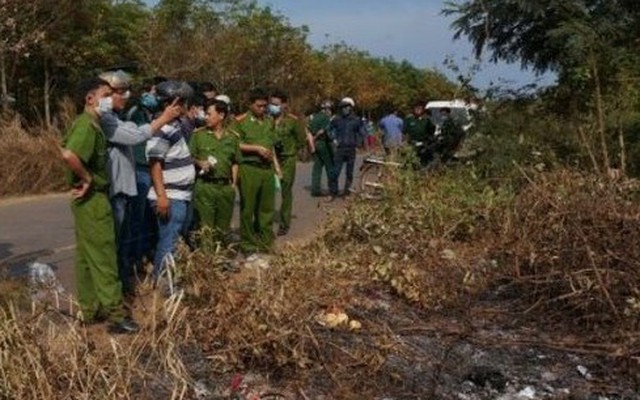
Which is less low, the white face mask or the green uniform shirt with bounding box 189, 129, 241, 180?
the white face mask

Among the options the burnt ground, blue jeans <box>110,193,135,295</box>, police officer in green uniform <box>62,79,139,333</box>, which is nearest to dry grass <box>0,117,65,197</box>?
blue jeans <box>110,193,135,295</box>

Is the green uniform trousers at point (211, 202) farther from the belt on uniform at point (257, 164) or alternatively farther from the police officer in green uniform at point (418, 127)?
the police officer in green uniform at point (418, 127)

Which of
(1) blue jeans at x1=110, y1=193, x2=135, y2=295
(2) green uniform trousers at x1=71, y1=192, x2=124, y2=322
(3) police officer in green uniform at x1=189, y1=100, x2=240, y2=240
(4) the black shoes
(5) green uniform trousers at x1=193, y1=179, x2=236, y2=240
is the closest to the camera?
(4) the black shoes

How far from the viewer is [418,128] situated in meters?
15.3

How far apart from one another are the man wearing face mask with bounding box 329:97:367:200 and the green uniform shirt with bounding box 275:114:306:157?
2780 mm

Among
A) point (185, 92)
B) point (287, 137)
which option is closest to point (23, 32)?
point (287, 137)

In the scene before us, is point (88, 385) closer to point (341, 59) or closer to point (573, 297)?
point (573, 297)

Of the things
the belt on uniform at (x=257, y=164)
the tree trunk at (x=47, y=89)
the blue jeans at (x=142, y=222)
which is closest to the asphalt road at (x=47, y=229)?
the blue jeans at (x=142, y=222)

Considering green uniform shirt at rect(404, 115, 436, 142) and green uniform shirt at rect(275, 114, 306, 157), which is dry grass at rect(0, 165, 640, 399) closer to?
green uniform shirt at rect(275, 114, 306, 157)

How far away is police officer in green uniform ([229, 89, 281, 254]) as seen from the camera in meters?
9.02

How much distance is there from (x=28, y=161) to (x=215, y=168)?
26.2ft

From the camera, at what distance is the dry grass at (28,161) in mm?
14914

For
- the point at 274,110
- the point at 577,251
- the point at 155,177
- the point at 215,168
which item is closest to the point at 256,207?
the point at 215,168

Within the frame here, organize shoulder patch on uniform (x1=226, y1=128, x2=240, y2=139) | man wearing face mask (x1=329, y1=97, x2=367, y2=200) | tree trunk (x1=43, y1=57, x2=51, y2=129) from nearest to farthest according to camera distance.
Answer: shoulder patch on uniform (x1=226, y1=128, x2=240, y2=139), man wearing face mask (x1=329, y1=97, x2=367, y2=200), tree trunk (x1=43, y1=57, x2=51, y2=129)
